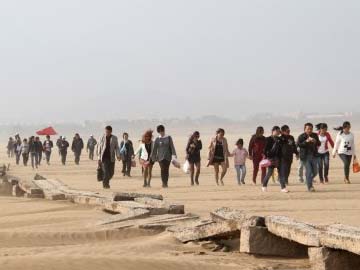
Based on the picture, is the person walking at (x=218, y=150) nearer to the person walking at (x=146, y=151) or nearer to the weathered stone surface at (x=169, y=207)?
the person walking at (x=146, y=151)

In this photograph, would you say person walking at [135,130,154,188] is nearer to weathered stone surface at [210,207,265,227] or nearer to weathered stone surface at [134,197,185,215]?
weathered stone surface at [134,197,185,215]

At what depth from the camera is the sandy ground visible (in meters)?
6.49

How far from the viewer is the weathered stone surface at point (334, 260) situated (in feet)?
20.0

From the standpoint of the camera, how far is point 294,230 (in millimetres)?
6551

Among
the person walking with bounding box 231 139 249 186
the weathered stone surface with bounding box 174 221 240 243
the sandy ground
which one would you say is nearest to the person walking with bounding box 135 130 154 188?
the sandy ground

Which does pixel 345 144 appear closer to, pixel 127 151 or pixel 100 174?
pixel 100 174

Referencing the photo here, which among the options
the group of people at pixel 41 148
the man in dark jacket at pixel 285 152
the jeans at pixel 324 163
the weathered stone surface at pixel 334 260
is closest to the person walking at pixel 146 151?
the man in dark jacket at pixel 285 152

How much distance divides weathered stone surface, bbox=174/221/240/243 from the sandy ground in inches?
4.2

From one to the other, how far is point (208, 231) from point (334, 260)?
1735 mm

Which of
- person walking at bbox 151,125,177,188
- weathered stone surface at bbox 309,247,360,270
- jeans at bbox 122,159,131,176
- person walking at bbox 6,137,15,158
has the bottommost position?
weathered stone surface at bbox 309,247,360,270

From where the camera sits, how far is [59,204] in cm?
1278

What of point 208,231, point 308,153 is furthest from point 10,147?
point 208,231

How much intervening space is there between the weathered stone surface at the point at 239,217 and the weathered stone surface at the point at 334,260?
0.90 meters

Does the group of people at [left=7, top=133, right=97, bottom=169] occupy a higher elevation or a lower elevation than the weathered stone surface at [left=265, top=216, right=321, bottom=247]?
higher
